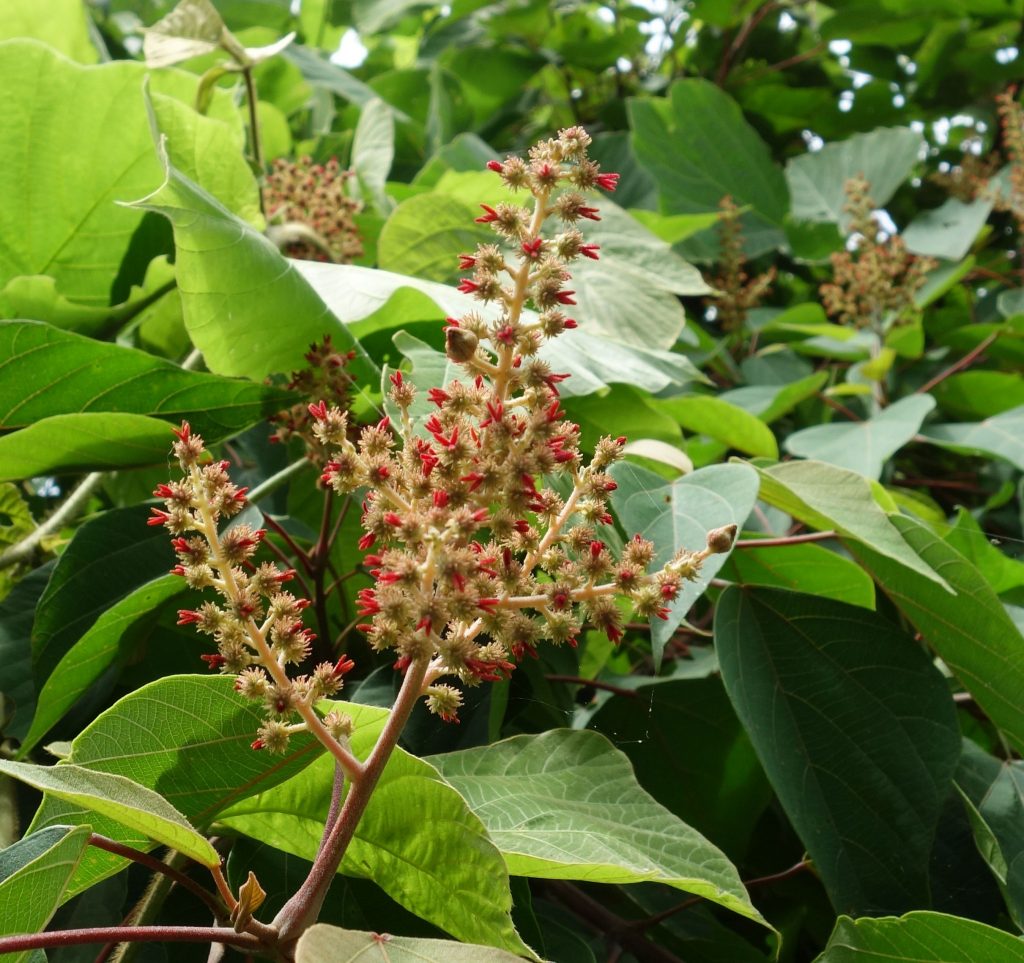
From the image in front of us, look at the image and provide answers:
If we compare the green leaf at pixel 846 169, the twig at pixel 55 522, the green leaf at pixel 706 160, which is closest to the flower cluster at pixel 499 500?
the twig at pixel 55 522

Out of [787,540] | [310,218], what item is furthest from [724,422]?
[310,218]

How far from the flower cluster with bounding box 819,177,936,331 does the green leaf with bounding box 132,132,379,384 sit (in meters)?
1.17

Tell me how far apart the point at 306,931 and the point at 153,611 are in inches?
16.2

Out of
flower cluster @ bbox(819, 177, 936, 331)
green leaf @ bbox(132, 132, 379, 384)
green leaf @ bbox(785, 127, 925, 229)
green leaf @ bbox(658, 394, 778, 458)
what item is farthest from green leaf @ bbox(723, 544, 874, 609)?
green leaf @ bbox(785, 127, 925, 229)

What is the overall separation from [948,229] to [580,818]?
194 cm

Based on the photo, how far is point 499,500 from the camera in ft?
1.93

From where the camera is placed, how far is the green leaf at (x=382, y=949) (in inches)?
22.6

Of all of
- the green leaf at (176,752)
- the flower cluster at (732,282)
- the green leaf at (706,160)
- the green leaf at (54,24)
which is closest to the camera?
the green leaf at (176,752)

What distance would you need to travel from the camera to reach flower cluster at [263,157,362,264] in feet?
4.56

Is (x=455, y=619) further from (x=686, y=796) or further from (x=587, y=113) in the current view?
(x=587, y=113)

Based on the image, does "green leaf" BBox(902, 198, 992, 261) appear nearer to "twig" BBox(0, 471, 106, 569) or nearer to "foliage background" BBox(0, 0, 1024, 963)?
"foliage background" BBox(0, 0, 1024, 963)

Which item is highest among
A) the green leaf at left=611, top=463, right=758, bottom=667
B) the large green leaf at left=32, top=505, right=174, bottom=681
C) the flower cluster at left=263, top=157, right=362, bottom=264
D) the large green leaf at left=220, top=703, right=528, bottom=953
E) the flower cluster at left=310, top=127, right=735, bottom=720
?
the flower cluster at left=310, top=127, right=735, bottom=720

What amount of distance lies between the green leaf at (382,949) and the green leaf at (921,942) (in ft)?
1.15

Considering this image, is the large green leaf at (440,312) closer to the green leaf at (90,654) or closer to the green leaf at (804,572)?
the green leaf at (804,572)
